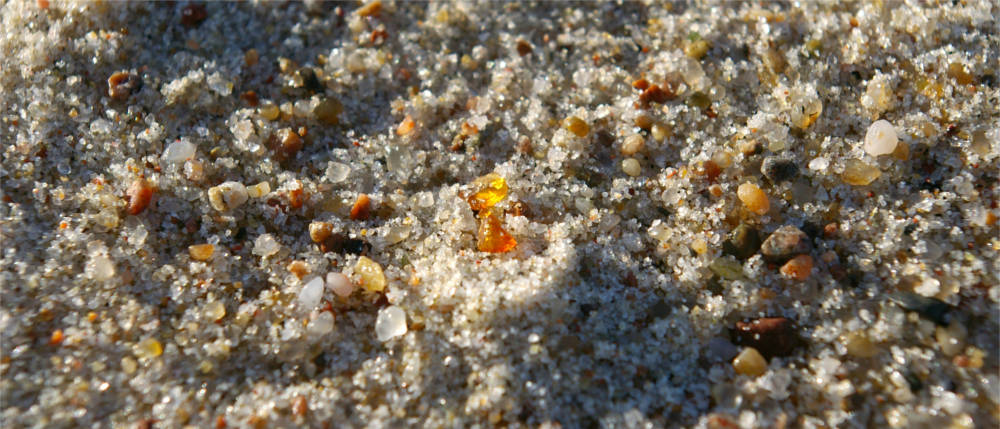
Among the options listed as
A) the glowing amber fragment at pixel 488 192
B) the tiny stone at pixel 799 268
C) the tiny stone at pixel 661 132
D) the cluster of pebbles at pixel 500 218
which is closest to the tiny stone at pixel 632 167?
the cluster of pebbles at pixel 500 218

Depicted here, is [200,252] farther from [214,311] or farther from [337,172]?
[337,172]

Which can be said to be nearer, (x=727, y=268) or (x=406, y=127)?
(x=727, y=268)

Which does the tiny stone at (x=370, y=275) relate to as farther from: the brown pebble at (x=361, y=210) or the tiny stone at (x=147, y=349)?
the tiny stone at (x=147, y=349)

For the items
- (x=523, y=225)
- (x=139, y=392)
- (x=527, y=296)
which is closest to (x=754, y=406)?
(x=527, y=296)

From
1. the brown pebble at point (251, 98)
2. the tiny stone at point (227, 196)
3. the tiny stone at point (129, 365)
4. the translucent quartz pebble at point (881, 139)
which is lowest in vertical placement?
the tiny stone at point (129, 365)

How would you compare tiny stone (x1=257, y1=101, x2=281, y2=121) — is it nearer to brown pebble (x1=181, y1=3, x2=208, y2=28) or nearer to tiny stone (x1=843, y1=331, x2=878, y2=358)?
brown pebble (x1=181, y1=3, x2=208, y2=28)

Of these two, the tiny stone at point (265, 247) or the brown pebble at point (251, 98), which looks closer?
the tiny stone at point (265, 247)

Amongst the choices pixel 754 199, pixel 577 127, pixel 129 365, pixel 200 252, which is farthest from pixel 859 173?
pixel 129 365
